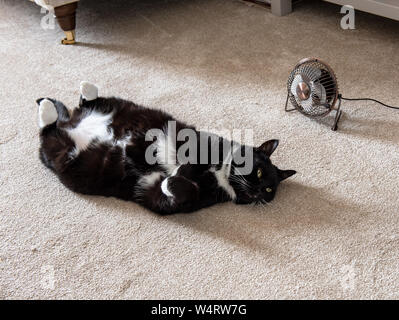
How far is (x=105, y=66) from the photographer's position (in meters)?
2.18

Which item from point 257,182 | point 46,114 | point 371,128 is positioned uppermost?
point 46,114

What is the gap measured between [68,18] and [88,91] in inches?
33.3

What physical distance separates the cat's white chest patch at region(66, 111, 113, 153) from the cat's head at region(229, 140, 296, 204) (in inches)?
18.1

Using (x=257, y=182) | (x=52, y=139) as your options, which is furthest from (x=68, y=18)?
(x=257, y=182)

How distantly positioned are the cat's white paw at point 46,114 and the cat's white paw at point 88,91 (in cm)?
12

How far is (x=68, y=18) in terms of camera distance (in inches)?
89.8

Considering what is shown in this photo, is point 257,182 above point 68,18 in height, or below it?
below

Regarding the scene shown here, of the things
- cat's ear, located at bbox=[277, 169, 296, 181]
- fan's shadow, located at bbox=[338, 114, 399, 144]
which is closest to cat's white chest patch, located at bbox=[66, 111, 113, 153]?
cat's ear, located at bbox=[277, 169, 296, 181]

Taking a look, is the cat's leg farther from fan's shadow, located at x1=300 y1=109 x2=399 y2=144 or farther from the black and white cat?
fan's shadow, located at x1=300 y1=109 x2=399 y2=144

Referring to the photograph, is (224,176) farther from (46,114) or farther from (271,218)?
(46,114)

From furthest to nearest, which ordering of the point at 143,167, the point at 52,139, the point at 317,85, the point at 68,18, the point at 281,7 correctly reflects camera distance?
1. the point at 281,7
2. the point at 68,18
3. the point at 317,85
4. the point at 52,139
5. the point at 143,167

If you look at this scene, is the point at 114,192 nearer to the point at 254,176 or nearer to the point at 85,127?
the point at 85,127
